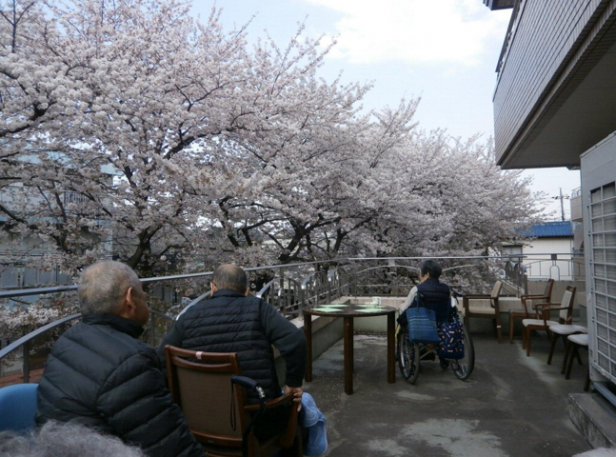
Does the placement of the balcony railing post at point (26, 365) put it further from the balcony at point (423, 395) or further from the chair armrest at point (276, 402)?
the chair armrest at point (276, 402)

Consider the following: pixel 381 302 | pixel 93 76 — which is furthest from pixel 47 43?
pixel 381 302

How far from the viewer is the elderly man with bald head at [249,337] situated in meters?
2.38

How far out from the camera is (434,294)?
4.70 m

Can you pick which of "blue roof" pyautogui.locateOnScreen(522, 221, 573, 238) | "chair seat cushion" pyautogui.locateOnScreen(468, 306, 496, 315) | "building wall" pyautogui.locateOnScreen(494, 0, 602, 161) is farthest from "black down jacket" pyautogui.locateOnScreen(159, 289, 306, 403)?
"blue roof" pyautogui.locateOnScreen(522, 221, 573, 238)

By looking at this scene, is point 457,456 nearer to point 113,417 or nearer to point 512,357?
point 113,417

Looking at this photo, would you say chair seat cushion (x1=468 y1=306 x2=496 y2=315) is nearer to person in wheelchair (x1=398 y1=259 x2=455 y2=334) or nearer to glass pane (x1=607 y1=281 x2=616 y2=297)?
person in wheelchair (x1=398 y1=259 x2=455 y2=334)

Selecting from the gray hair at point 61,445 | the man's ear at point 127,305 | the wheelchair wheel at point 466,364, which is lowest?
the wheelchair wheel at point 466,364

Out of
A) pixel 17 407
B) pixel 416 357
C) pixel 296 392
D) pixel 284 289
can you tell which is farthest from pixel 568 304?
pixel 17 407

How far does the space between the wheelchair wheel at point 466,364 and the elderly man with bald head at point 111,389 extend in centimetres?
403

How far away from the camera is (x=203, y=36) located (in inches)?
391

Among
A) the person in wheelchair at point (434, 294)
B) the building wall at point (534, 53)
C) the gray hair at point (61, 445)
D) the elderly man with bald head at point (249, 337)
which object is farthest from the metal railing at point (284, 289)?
the building wall at point (534, 53)

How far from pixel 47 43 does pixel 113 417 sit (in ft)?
28.6

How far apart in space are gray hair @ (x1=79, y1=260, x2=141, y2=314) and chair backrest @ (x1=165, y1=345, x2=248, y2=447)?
62 centimetres

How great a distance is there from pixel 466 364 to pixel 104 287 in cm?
432
